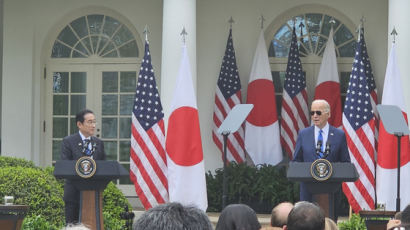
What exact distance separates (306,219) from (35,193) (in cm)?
619

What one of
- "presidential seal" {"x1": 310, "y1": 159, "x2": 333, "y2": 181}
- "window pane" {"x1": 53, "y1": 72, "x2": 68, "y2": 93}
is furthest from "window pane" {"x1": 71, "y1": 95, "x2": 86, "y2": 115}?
"presidential seal" {"x1": 310, "y1": 159, "x2": 333, "y2": 181}

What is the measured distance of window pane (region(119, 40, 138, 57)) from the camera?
Result: 15.1m

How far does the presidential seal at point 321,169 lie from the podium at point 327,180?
38mm

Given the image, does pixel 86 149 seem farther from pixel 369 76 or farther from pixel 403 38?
pixel 369 76

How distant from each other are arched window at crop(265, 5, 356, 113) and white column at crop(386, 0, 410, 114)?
6.45 ft

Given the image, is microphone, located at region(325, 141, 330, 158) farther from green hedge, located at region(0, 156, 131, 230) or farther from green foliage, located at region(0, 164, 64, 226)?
green foliage, located at region(0, 164, 64, 226)

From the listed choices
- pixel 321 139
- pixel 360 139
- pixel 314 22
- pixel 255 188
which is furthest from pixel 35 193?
pixel 314 22

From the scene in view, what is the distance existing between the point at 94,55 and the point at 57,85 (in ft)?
2.94

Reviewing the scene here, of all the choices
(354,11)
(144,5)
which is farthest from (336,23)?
(144,5)

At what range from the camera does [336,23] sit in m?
14.6

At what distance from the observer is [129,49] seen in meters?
15.1

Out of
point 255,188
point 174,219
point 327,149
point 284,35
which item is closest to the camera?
point 174,219

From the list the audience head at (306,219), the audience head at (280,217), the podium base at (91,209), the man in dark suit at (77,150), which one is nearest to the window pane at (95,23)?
the man in dark suit at (77,150)

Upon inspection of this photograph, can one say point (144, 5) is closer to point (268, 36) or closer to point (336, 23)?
point (268, 36)
